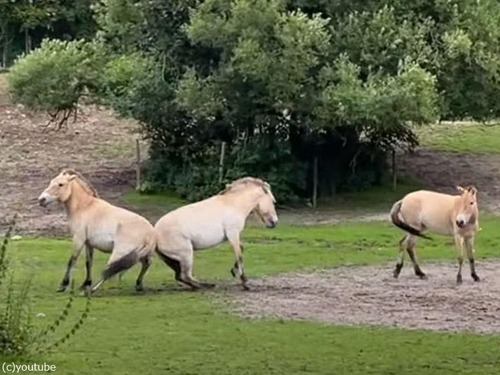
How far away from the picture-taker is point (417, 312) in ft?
49.4

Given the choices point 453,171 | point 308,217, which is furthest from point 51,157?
point 453,171

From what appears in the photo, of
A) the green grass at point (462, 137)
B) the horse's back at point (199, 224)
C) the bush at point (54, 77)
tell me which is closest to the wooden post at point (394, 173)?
the green grass at point (462, 137)

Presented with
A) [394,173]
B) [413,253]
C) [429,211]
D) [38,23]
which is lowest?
[413,253]

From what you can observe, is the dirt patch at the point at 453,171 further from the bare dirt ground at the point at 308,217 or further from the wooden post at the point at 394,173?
the wooden post at the point at 394,173

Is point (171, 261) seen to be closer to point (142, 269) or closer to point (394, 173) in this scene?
point (142, 269)

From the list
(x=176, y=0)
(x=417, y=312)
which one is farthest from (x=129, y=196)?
(x=417, y=312)

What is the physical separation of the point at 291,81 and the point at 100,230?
35.9ft

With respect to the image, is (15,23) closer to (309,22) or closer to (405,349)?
(309,22)

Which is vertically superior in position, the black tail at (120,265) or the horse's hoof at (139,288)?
the black tail at (120,265)

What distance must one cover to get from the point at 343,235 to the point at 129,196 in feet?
23.4

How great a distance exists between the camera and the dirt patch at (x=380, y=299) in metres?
14.4

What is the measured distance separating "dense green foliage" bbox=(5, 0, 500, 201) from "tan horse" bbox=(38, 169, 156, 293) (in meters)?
10.1

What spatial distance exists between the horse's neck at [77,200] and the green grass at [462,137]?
20.3 m

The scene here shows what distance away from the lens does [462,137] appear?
37594 mm
